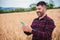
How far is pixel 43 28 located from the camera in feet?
7.09

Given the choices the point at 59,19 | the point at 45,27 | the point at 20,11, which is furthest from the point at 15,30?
the point at 59,19

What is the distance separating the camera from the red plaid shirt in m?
2.08

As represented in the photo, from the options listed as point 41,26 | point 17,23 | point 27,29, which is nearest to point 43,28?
point 41,26

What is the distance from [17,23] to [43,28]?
15.6 inches

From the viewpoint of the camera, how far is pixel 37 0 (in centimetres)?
237

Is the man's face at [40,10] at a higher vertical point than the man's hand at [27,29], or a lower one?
higher

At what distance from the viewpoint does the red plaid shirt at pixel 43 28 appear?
2.08m

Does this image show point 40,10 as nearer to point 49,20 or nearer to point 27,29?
point 49,20

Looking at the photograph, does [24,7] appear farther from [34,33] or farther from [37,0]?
[34,33]

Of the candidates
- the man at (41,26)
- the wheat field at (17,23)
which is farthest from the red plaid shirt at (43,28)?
the wheat field at (17,23)

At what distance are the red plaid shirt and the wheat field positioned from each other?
11 cm

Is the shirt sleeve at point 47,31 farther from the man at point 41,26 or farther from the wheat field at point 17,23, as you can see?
the wheat field at point 17,23

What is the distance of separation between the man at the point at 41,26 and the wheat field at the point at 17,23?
3.5 inches

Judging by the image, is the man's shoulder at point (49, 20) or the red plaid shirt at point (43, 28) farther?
the man's shoulder at point (49, 20)
